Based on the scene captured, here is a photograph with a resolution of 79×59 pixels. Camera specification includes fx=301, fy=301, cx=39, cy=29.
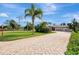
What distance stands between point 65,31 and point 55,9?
1.78 ft

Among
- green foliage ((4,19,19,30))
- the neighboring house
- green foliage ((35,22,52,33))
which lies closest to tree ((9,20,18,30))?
green foliage ((4,19,19,30))

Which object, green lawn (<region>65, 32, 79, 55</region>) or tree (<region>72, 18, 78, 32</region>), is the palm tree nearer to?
tree (<region>72, 18, 78, 32</region>)

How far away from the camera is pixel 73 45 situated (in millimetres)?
6035

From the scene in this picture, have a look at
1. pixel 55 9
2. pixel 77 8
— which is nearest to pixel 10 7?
Result: pixel 55 9

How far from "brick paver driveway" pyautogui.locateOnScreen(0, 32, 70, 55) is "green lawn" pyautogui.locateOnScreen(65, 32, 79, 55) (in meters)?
0.10

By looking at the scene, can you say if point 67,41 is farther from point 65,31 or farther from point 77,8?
point 77,8

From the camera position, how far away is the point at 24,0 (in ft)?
19.4

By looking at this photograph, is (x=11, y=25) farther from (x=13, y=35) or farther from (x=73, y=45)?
(x=73, y=45)

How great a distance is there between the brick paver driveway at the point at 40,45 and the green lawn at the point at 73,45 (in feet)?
0.34

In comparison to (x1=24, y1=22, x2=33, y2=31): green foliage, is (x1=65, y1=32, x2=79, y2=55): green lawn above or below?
below

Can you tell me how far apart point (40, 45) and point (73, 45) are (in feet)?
2.20

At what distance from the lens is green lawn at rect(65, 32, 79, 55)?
5875 millimetres

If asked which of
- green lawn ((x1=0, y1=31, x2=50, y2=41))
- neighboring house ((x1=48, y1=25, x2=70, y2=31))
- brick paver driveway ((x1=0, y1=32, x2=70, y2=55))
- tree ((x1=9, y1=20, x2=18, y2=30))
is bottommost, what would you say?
brick paver driveway ((x1=0, y1=32, x2=70, y2=55))
